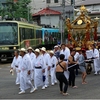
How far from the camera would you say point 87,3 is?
185 feet

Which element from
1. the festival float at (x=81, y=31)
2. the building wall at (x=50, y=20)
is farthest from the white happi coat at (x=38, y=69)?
the building wall at (x=50, y=20)

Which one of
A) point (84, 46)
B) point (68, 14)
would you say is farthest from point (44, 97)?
point (68, 14)

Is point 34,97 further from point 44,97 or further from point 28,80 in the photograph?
point 28,80

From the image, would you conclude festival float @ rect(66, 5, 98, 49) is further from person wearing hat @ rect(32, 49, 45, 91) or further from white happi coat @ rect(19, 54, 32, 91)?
white happi coat @ rect(19, 54, 32, 91)

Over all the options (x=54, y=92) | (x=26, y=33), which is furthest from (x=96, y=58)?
(x=26, y=33)

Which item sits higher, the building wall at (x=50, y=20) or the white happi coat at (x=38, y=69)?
the building wall at (x=50, y=20)

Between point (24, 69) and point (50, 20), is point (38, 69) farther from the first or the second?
point (50, 20)

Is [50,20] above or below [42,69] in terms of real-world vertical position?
above

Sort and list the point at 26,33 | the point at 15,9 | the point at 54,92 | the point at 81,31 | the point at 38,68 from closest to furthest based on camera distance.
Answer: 1. the point at 54,92
2. the point at 38,68
3. the point at 81,31
4. the point at 26,33
5. the point at 15,9

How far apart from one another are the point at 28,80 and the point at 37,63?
944mm

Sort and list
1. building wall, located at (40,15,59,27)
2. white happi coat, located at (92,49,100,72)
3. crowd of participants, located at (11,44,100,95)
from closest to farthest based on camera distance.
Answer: crowd of participants, located at (11,44,100,95), white happi coat, located at (92,49,100,72), building wall, located at (40,15,59,27)

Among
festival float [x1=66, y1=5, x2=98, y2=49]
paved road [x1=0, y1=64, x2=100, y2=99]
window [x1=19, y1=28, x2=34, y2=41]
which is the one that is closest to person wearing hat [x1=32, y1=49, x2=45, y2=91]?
paved road [x1=0, y1=64, x2=100, y2=99]

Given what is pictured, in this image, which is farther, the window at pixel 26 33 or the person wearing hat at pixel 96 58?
the window at pixel 26 33

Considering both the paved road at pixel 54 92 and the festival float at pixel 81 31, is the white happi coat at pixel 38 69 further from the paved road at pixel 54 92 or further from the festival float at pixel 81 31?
the festival float at pixel 81 31
